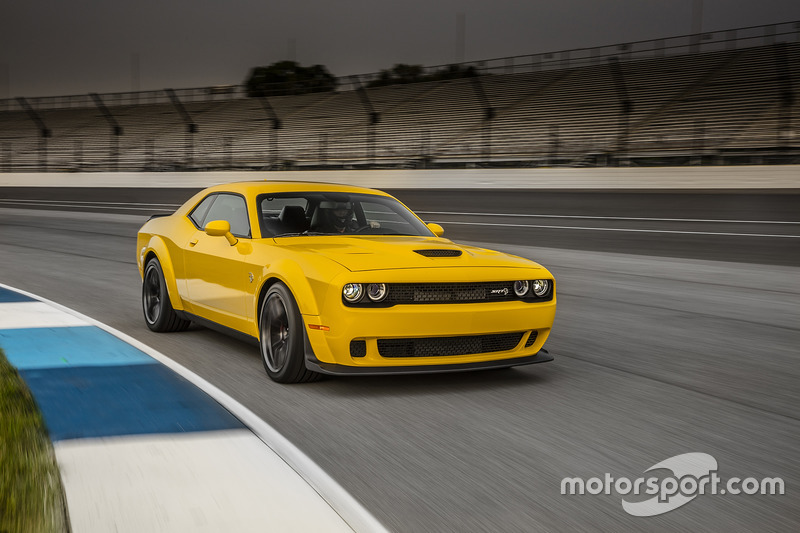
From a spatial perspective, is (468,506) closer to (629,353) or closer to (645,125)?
(629,353)

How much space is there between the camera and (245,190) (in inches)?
259

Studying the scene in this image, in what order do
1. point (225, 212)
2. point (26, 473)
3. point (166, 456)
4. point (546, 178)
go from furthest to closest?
point (546, 178), point (225, 212), point (166, 456), point (26, 473)

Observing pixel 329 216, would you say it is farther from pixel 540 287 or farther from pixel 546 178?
pixel 546 178

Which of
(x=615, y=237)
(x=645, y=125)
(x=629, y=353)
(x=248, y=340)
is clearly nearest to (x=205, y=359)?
(x=248, y=340)

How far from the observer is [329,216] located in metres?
6.48

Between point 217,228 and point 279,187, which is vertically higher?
point 279,187

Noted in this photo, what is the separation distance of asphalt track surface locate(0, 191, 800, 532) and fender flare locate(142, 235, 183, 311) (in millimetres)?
307

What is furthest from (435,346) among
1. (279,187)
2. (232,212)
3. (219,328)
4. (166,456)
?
(232,212)

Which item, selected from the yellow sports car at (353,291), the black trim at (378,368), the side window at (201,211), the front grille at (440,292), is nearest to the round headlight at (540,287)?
the yellow sports car at (353,291)

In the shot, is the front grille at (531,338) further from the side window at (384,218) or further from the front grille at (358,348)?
the side window at (384,218)

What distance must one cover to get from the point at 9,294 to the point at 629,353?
6756mm

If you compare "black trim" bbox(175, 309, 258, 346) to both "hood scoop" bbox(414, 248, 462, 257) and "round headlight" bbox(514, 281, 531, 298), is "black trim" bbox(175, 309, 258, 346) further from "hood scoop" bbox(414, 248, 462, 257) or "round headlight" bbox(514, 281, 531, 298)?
"round headlight" bbox(514, 281, 531, 298)

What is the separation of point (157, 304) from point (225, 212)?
1216 millimetres

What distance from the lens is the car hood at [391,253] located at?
5.27 metres
